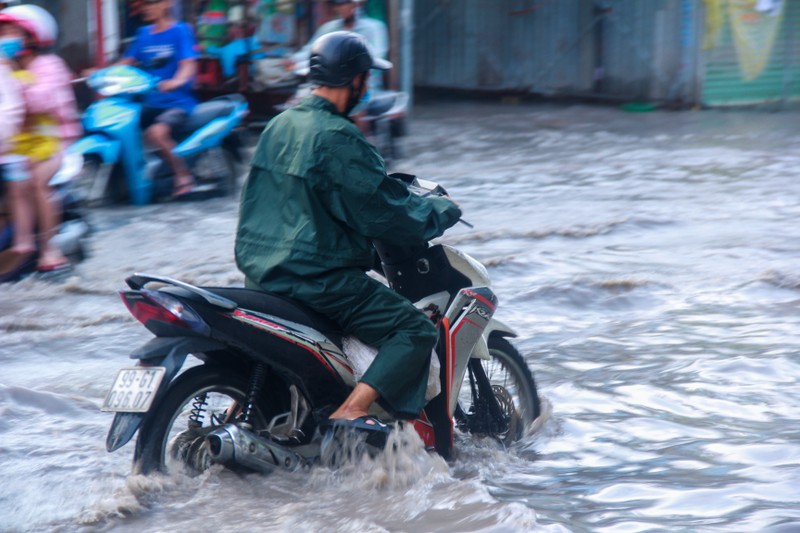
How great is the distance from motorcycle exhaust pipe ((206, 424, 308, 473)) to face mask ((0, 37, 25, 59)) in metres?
4.71

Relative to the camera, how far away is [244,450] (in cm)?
367

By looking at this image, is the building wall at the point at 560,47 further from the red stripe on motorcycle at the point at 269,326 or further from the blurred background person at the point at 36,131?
the red stripe on motorcycle at the point at 269,326

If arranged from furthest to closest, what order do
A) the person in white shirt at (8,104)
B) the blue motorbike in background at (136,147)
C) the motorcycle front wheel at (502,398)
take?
the blue motorbike in background at (136,147), the person in white shirt at (8,104), the motorcycle front wheel at (502,398)

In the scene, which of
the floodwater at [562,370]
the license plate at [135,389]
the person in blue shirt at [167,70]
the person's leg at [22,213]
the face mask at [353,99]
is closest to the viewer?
the license plate at [135,389]

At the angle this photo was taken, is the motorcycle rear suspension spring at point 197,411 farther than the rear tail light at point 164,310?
Yes

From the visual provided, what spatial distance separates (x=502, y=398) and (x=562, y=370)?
1114 mm

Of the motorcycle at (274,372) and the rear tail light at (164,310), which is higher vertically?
the rear tail light at (164,310)

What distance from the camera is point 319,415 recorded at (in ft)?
13.0

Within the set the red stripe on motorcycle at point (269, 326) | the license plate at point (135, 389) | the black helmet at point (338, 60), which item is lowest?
the license plate at point (135, 389)

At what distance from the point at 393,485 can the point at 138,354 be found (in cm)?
101

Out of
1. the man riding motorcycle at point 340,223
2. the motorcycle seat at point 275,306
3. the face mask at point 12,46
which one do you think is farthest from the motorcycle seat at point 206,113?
the motorcycle seat at point 275,306

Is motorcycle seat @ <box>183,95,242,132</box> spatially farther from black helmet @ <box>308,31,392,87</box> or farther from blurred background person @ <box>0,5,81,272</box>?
black helmet @ <box>308,31,392,87</box>

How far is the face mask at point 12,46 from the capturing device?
7.54 meters

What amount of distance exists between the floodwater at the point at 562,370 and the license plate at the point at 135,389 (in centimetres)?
31
